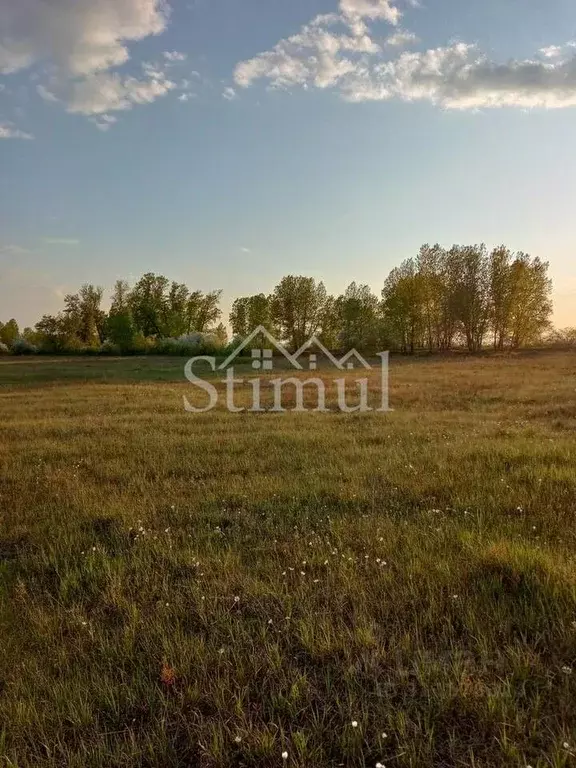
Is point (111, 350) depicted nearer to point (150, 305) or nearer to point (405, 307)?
point (150, 305)

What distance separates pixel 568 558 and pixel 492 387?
19.9 meters

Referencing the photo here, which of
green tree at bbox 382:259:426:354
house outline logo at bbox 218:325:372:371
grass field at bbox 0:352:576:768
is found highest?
green tree at bbox 382:259:426:354

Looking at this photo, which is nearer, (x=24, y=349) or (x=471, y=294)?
(x=471, y=294)

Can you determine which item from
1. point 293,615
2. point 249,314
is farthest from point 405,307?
point 293,615

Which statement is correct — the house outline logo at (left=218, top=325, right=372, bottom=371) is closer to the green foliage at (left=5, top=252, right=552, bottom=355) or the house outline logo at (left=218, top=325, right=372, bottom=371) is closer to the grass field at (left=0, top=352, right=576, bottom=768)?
the green foliage at (left=5, top=252, right=552, bottom=355)

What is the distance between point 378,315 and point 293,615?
70.2 m

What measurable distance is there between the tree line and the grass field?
57.5 meters

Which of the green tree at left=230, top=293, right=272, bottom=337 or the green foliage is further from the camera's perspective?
the green tree at left=230, top=293, right=272, bottom=337

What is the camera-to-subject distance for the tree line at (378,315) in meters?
60.1

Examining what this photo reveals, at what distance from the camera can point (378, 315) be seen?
71.5 metres

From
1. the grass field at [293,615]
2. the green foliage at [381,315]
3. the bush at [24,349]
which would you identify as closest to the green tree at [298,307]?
the green foliage at [381,315]

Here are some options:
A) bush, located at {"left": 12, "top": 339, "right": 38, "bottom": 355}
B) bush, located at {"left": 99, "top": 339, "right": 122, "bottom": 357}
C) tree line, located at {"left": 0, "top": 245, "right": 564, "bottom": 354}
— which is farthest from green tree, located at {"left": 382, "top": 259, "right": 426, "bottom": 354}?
bush, located at {"left": 12, "top": 339, "right": 38, "bottom": 355}

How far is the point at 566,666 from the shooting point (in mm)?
2967

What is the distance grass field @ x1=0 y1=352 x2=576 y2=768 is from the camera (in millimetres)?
2631
